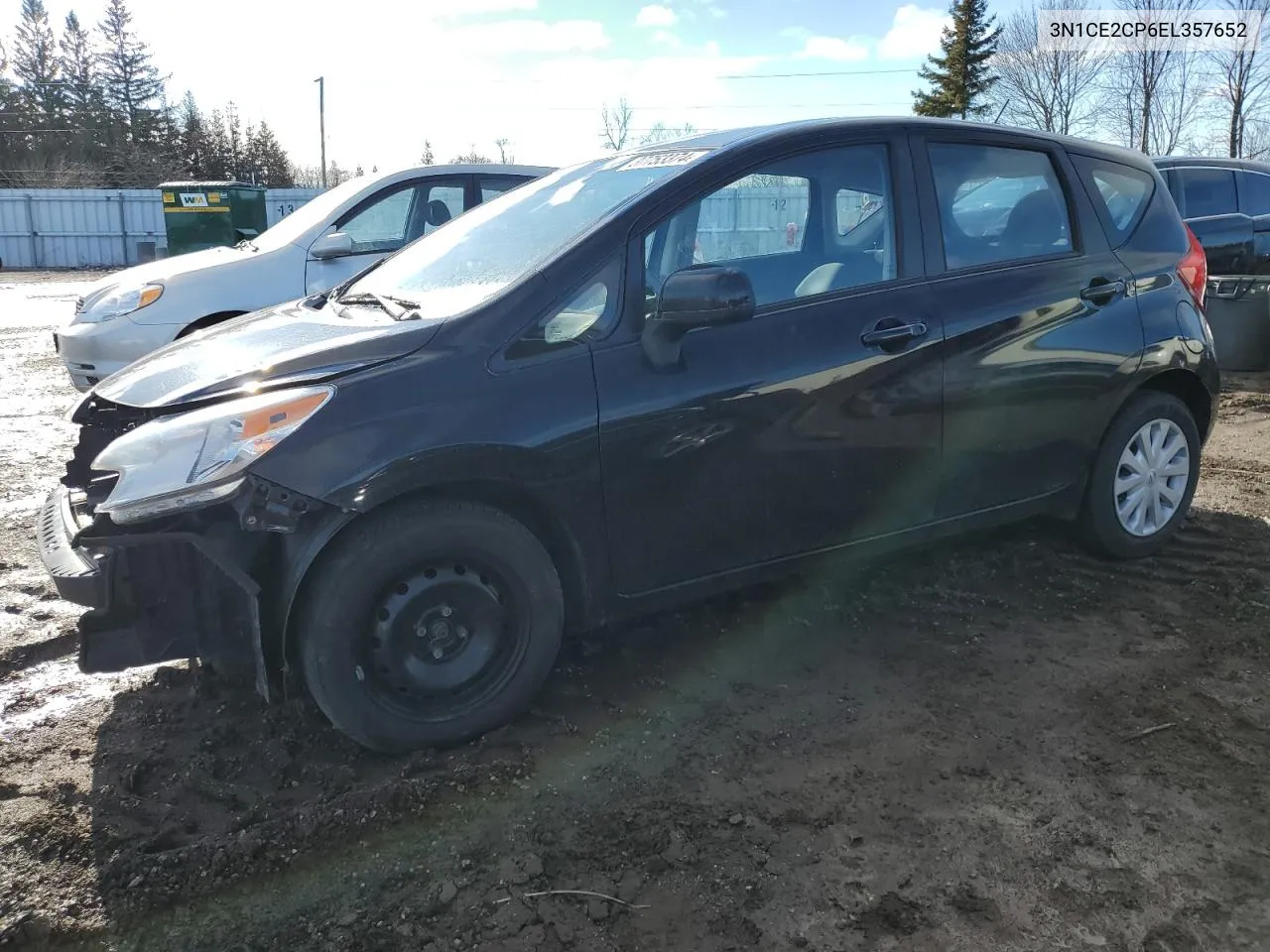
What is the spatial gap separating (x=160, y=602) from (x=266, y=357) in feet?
2.53

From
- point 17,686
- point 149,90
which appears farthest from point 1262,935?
point 149,90

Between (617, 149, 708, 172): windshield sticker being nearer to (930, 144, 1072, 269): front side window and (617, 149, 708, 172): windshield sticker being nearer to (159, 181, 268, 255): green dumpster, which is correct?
(930, 144, 1072, 269): front side window

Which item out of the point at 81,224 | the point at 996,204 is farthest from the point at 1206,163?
the point at 81,224

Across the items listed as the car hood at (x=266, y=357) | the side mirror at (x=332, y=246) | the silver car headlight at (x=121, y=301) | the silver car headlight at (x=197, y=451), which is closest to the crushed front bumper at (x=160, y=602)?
the silver car headlight at (x=197, y=451)

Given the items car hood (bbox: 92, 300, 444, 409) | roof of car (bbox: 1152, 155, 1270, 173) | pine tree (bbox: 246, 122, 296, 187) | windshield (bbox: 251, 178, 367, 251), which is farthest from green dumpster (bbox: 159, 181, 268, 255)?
pine tree (bbox: 246, 122, 296, 187)

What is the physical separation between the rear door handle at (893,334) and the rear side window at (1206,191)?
813cm

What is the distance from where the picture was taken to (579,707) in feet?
10.6

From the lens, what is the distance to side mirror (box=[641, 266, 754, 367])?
3.01m

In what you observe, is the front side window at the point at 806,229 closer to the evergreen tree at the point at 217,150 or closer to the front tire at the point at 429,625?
the front tire at the point at 429,625

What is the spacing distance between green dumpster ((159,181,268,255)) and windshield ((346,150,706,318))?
1947 centimetres

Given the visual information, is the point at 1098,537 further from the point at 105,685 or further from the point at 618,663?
the point at 105,685

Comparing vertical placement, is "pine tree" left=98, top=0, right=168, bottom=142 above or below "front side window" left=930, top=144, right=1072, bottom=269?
above

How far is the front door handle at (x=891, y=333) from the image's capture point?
345cm

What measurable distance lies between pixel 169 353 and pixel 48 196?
31299mm
